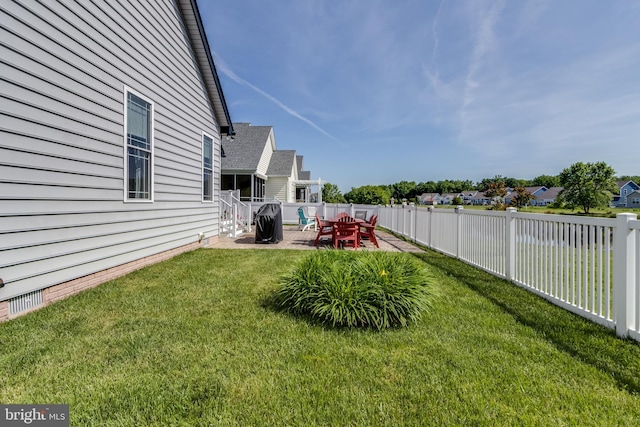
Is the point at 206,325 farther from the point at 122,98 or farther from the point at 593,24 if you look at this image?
the point at 593,24

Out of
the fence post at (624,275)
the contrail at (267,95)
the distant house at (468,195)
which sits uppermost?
the contrail at (267,95)

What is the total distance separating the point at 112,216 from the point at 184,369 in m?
3.67

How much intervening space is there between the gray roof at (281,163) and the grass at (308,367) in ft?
56.6

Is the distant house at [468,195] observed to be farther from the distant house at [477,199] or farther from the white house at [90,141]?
the white house at [90,141]

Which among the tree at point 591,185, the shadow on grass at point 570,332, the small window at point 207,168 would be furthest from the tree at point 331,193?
the shadow on grass at point 570,332

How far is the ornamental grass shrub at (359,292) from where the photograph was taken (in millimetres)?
3016

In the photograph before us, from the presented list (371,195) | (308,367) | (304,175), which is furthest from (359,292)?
(371,195)

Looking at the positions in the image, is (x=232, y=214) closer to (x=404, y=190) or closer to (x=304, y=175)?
(x=304, y=175)

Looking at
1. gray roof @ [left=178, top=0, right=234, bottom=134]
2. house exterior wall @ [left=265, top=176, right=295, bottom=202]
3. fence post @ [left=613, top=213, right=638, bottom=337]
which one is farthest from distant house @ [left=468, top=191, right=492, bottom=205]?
fence post @ [left=613, top=213, right=638, bottom=337]

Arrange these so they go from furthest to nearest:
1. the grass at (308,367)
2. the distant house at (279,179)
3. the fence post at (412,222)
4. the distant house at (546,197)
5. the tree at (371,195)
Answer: the distant house at (546,197), the tree at (371,195), the distant house at (279,179), the fence post at (412,222), the grass at (308,367)

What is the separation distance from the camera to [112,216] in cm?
472

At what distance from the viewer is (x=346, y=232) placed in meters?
8.06

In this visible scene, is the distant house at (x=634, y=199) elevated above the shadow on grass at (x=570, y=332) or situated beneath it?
elevated above

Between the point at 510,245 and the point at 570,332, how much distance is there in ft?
6.80
